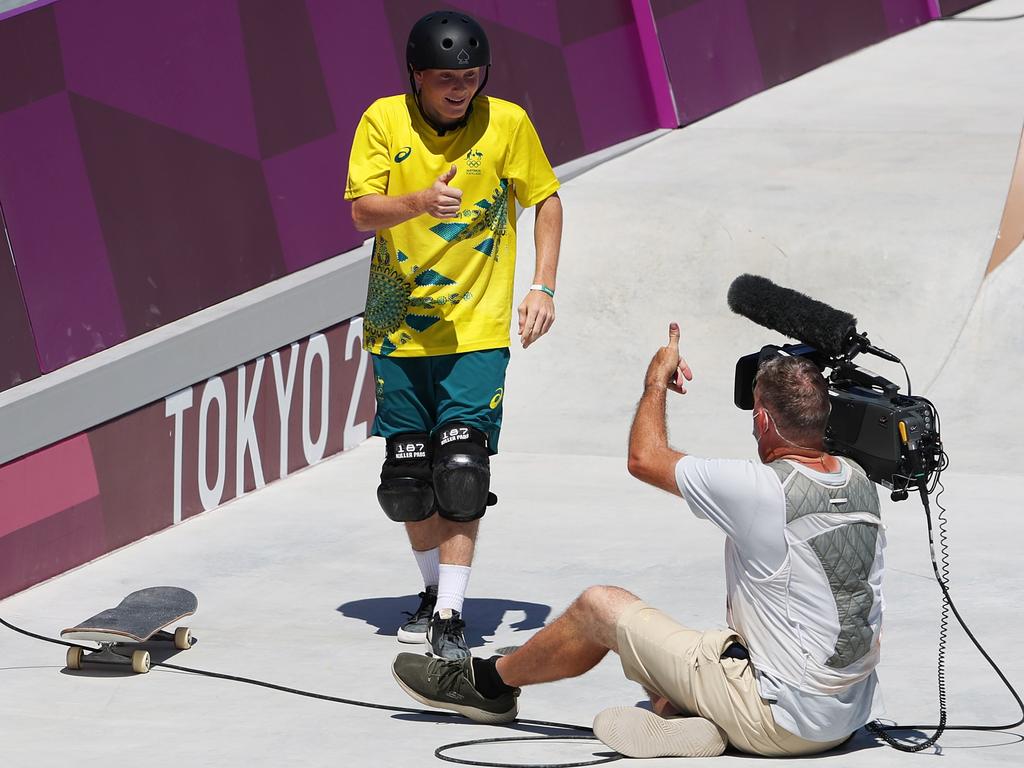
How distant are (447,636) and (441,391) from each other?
32.6 inches

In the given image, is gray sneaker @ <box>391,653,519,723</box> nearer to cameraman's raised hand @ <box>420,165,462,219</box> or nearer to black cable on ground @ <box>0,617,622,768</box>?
black cable on ground @ <box>0,617,622,768</box>

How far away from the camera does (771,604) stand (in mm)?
4258

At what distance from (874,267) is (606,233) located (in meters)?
1.47

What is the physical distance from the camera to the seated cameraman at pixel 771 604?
4.21 meters

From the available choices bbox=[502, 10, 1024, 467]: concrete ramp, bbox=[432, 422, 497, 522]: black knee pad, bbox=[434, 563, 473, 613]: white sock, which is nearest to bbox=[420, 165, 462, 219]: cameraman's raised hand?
bbox=[432, 422, 497, 522]: black knee pad

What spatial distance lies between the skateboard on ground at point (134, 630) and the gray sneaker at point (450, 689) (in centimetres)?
93

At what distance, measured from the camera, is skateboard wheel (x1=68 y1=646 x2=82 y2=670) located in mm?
5328

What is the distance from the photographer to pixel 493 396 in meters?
5.68

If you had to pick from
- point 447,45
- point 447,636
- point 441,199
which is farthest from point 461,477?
point 447,45

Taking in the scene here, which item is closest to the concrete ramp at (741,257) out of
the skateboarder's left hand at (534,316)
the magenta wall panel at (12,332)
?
the magenta wall panel at (12,332)

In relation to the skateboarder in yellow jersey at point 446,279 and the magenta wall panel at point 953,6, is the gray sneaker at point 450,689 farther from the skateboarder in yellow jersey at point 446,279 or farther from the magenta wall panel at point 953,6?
the magenta wall panel at point 953,6

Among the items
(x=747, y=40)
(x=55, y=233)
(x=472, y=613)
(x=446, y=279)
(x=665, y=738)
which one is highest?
(x=747, y=40)

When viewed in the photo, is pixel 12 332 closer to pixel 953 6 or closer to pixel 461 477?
pixel 461 477

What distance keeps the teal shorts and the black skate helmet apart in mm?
915
